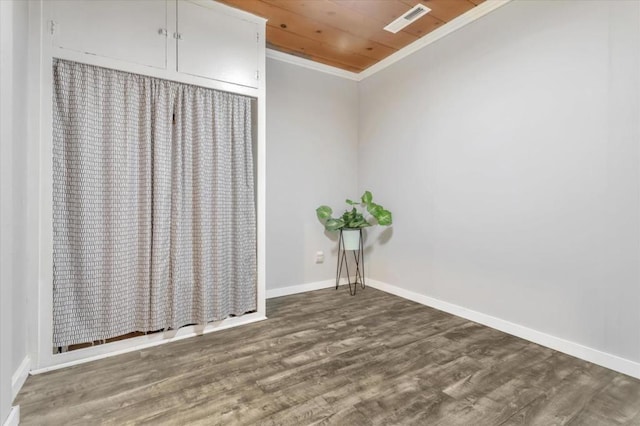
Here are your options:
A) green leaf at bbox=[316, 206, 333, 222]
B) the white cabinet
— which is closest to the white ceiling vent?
the white cabinet

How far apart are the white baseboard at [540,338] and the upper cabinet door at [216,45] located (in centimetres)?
268

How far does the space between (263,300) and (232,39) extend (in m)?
2.26

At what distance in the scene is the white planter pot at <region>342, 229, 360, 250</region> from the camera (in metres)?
3.72

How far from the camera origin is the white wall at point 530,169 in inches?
80.0

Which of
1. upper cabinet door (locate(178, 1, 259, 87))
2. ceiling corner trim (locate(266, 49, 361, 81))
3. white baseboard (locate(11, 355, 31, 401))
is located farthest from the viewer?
ceiling corner trim (locate(266, 49, 361, 81))

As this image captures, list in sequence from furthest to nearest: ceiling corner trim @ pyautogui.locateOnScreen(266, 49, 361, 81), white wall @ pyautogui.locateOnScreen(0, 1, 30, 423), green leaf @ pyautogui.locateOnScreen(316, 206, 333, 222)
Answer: green leaf @ pyautogui.locateOnScreen(316, 206, 333, 222) < ceiling corner trim @ pyautogui.locateOnScreen(266, 49, 361, 81) < white wall @ pyautogui.locateOnScreen(0, 1, 30, 423)

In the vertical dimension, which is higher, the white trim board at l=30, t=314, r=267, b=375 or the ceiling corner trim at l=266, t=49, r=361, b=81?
the ceiling corner trim at l=266, t=49, r=361, b=81

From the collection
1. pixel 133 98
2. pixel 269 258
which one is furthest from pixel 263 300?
pixel 133 98

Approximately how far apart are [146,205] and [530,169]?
2.89 m

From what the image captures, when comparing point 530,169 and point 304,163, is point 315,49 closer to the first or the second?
point 304,163

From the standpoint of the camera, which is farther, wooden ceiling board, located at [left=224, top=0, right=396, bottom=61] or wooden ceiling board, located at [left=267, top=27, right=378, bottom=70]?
wooden ceiling board, located at [left=267, top=27, right=378, bottom=70]

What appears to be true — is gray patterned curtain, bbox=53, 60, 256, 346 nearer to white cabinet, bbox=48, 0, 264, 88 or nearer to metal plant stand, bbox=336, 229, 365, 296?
white cabinet, bbox=48, 0, 264, 88

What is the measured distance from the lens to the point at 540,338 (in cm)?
239

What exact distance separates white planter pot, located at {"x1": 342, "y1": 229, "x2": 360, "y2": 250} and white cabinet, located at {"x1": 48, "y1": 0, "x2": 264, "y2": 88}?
6.21 feet
